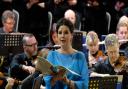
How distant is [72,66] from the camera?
173 inches

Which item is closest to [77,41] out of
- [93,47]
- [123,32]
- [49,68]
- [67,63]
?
[93,47]

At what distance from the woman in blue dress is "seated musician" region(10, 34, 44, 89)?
69.7 inches

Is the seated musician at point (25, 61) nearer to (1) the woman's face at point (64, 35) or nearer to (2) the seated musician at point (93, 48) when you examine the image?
(2) the seated musician at point (93, 48)

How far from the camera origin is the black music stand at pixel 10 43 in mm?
6656

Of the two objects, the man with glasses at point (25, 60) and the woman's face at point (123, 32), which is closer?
the man with glasses at point (25, 60)

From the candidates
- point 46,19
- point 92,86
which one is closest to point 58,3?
point 46,19

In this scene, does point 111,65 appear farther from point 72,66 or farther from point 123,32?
point 123,32

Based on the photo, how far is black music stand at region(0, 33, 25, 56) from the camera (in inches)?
262

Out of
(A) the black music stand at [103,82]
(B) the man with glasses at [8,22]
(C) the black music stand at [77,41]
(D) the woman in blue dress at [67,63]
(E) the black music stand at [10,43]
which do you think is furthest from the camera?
(B) the man with glasses at [8,22]

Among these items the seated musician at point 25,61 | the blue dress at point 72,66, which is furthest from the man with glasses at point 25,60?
the blue dress at point 72,66

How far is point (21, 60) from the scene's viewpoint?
21.3 feet

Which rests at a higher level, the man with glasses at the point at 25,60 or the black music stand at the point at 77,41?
the black music stand at the point at 77,41

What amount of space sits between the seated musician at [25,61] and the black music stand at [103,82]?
1368 millimetres

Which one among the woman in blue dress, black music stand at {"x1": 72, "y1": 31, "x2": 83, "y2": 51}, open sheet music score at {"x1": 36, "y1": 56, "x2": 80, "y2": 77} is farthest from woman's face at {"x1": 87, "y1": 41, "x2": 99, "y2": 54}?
open sheet music score at {"x1": 36, "y1": 56, "x2": 80, "y2": 77}
